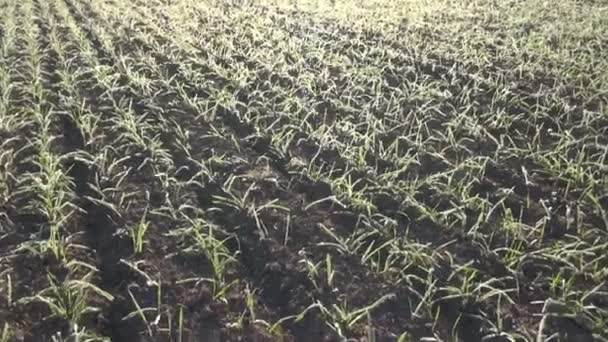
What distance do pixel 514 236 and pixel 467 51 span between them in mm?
4306

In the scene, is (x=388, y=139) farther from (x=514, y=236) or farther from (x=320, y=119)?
(x=514, y=236)

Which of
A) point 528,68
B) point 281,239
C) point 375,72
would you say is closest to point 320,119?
point 375,72

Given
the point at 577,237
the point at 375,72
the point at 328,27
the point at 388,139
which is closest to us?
the point at 577,237

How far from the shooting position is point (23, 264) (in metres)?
3.02

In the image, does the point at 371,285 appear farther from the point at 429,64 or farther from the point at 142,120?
the point at 429,64

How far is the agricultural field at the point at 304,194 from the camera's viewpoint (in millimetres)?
2699

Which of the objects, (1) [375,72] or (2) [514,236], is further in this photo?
(1) [375,72]

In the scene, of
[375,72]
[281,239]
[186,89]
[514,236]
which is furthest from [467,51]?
[281,239]

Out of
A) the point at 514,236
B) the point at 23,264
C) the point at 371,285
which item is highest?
the point at 514,236

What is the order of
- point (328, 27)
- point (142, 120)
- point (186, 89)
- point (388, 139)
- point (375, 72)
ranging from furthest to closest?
point (328, 27), point (375, 72), point (186, 89), point (142, 120), point (388, 139)

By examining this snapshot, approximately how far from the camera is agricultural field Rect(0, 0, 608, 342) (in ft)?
8.86

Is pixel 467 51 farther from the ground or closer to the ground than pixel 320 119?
farther from the ground

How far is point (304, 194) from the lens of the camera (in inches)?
148

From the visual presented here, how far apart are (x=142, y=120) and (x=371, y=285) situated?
3.04 m
